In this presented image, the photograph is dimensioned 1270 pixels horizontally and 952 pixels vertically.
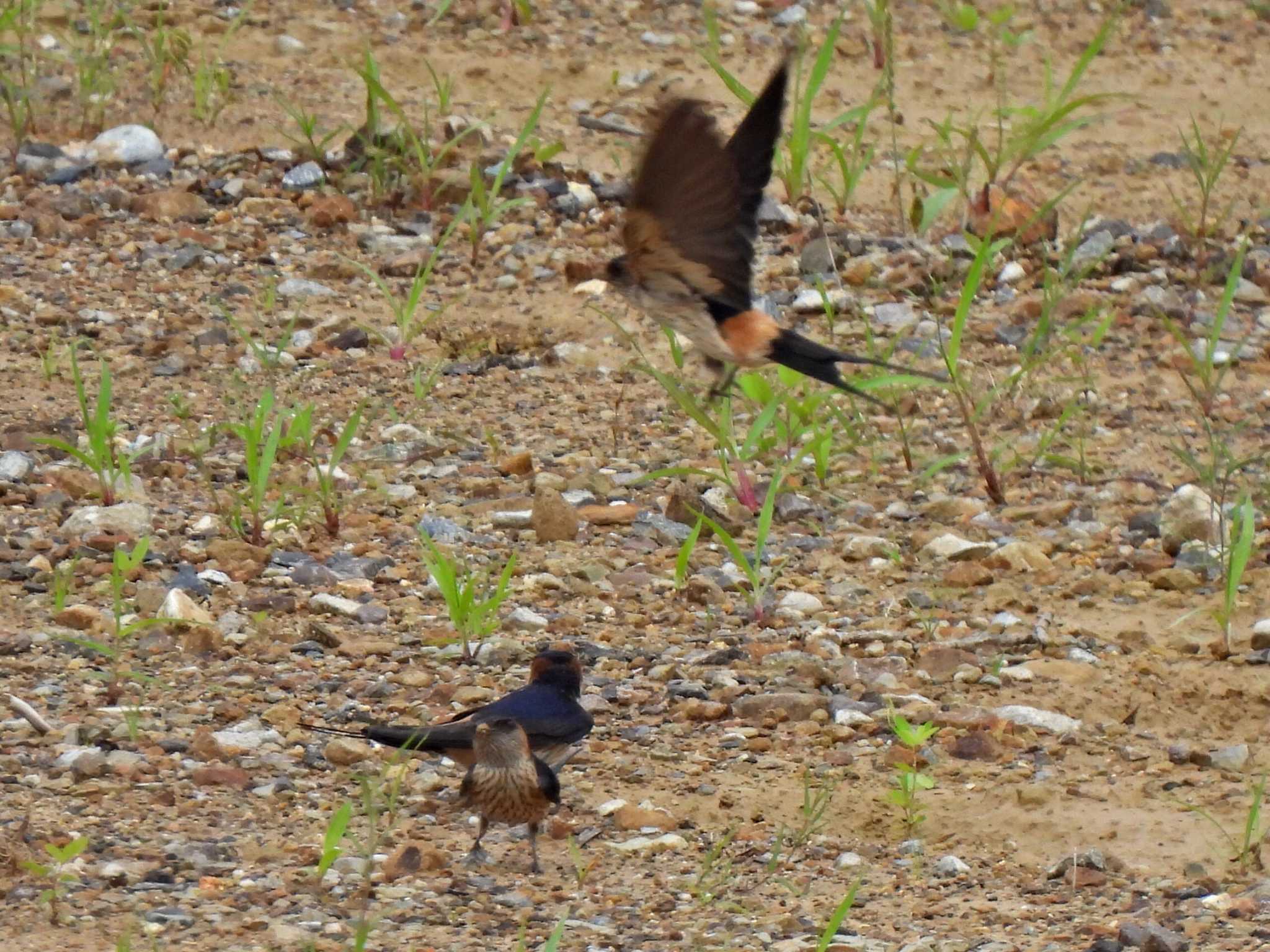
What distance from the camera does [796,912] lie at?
3.32m

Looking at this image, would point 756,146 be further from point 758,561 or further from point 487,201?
point 487,201

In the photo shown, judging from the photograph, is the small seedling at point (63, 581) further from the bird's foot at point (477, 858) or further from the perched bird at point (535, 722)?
the bird's foot at point (477, 858)

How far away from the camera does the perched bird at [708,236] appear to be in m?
3.80

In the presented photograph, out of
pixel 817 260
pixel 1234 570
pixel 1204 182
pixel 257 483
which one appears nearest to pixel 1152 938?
pixel 1234 570

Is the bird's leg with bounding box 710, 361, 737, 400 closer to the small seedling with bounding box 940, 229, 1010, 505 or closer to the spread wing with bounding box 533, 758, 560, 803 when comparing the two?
the small seedling with bounding box 940, 229, 1010, 505

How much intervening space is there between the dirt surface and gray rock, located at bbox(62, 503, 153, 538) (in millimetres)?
14

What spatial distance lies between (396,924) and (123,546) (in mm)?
1694

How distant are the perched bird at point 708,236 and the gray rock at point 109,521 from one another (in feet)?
4.52

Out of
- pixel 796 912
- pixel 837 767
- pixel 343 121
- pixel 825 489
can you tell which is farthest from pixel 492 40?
pixel 796 912

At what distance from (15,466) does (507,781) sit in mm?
2225

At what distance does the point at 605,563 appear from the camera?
4746 millimetres

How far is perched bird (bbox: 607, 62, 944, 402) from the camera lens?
12.5 ft

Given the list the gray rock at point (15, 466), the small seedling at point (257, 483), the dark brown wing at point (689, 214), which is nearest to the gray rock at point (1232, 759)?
the dark brown wing at point (689, 214)

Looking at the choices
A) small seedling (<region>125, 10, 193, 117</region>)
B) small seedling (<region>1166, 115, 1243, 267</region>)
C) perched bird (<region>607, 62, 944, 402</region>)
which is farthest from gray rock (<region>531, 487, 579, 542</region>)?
small seedling (<region>125, 10, 193, 117</region>)
